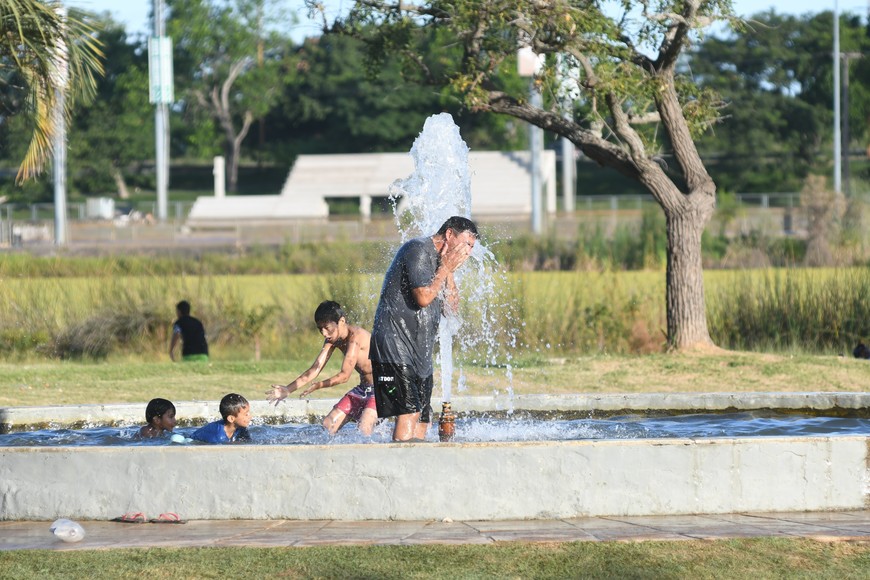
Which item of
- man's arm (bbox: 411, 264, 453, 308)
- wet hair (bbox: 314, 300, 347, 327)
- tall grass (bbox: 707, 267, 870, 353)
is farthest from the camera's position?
tall grass (bbox: 707, 267, 870, 353)

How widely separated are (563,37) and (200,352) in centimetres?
595

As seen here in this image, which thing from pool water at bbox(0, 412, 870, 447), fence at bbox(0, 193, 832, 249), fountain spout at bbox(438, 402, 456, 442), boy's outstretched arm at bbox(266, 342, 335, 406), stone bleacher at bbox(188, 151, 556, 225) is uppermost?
stone bleacher at bbox(188, 151, 556, 225)

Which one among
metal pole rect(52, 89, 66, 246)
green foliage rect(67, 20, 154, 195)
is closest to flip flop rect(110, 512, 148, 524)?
metal pole rect(52, 89, 66, 246)

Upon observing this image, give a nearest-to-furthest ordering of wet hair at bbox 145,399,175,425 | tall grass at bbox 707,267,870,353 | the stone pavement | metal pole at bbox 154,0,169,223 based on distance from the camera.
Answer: the stone pavement < wet hair at bbox 145,399,175,425 < tall grass at bbox 707,267,870,353 < metal pole at bbox 154,0,169,223

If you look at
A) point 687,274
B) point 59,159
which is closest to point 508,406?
point 687,274

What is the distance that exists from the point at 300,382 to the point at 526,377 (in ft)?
17.6

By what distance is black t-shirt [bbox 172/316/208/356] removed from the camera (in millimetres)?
16297

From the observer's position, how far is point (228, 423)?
30.3ft

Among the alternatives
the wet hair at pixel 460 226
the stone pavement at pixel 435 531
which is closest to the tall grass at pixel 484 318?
the wet hair at pixel 460 226

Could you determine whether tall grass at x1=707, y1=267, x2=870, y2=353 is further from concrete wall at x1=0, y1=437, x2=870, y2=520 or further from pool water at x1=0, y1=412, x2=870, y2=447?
concrete wall at x1=0, y1=437, x2=870, y2=520

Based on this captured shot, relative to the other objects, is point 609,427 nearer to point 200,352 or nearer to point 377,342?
point 377,342

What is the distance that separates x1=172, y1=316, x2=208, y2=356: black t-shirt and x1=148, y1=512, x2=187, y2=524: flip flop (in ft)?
29.0

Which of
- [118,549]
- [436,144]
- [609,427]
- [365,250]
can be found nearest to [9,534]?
[118,549]

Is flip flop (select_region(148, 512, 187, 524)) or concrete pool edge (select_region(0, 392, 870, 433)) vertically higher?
concrete pool edge (select_region(0, 392, 870, 433))
